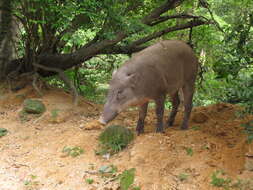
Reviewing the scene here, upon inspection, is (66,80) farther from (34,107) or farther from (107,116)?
(107,116)

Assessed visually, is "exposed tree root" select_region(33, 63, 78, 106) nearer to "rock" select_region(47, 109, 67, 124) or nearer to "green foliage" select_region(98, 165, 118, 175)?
"rock" select_region(47, 109, 67, 124)

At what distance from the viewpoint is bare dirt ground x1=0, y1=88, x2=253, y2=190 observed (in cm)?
514

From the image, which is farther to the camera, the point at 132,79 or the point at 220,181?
the point at 132,79

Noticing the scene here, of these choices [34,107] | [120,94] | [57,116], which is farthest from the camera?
[34,107]

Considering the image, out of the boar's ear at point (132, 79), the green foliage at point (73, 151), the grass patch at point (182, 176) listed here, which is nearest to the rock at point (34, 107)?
the green foliage at point (73, 151)

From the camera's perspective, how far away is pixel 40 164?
232 inches

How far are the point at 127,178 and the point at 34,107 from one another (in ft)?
12.3

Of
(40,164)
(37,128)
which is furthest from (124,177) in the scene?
(37,128)

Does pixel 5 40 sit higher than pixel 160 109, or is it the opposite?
pixel 5 40

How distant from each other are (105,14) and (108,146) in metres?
2.74

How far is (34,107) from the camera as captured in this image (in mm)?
7988

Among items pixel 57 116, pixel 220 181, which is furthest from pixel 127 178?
pixel 57 116

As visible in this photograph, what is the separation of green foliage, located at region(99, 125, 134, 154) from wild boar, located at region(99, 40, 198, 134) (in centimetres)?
41

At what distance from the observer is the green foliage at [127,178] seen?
496cm
